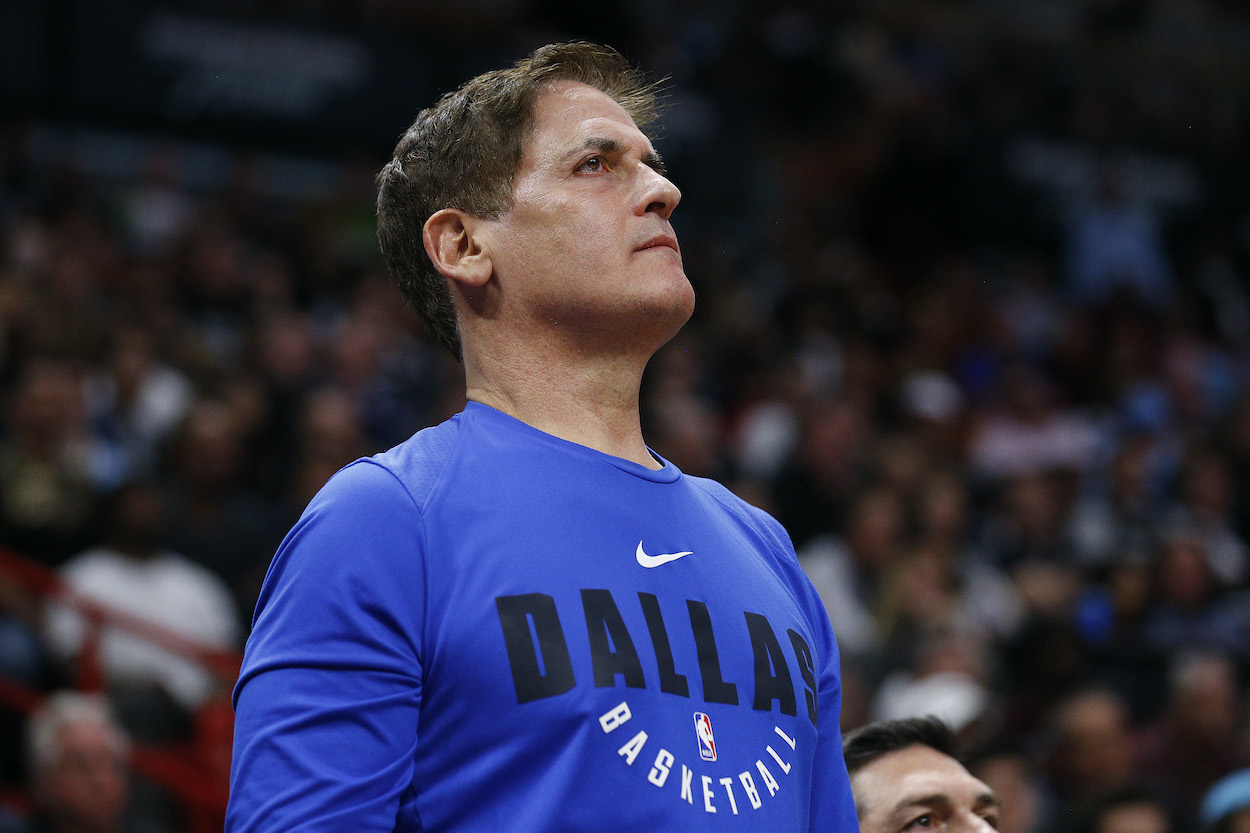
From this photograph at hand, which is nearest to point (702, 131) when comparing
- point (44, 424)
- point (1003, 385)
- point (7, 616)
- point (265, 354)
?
point (1003, 385)

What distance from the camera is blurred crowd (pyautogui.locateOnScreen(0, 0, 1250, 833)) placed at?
579 cm

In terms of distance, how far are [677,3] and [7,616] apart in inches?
336

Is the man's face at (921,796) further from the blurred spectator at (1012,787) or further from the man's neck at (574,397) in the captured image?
the blurred spectator at (1012,787)

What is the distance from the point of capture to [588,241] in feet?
5.89

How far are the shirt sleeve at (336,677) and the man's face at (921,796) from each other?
103cm

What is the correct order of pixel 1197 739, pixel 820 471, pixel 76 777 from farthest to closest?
pixel 820 471
pixel 1197 739
pixel 76 777

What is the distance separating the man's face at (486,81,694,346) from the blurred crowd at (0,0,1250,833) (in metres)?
2.47

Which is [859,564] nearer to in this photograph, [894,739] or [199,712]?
[199,712]

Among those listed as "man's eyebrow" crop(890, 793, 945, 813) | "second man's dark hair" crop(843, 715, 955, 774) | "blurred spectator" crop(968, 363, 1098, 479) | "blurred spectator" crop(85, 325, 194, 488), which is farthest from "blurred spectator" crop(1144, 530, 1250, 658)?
"man's eyebrow" crop(890, 793, 945, 813)

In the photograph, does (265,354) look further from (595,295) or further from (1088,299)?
(1088,299)

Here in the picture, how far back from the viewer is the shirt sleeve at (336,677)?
4.58 feet

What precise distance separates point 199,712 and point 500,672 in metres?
4.02

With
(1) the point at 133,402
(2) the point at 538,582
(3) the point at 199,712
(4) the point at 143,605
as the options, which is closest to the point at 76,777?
(3) the point at 199,712

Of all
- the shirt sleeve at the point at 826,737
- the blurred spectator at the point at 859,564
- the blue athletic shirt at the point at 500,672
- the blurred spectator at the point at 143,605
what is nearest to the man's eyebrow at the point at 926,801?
the shirt sleeve at the point at 826,737
